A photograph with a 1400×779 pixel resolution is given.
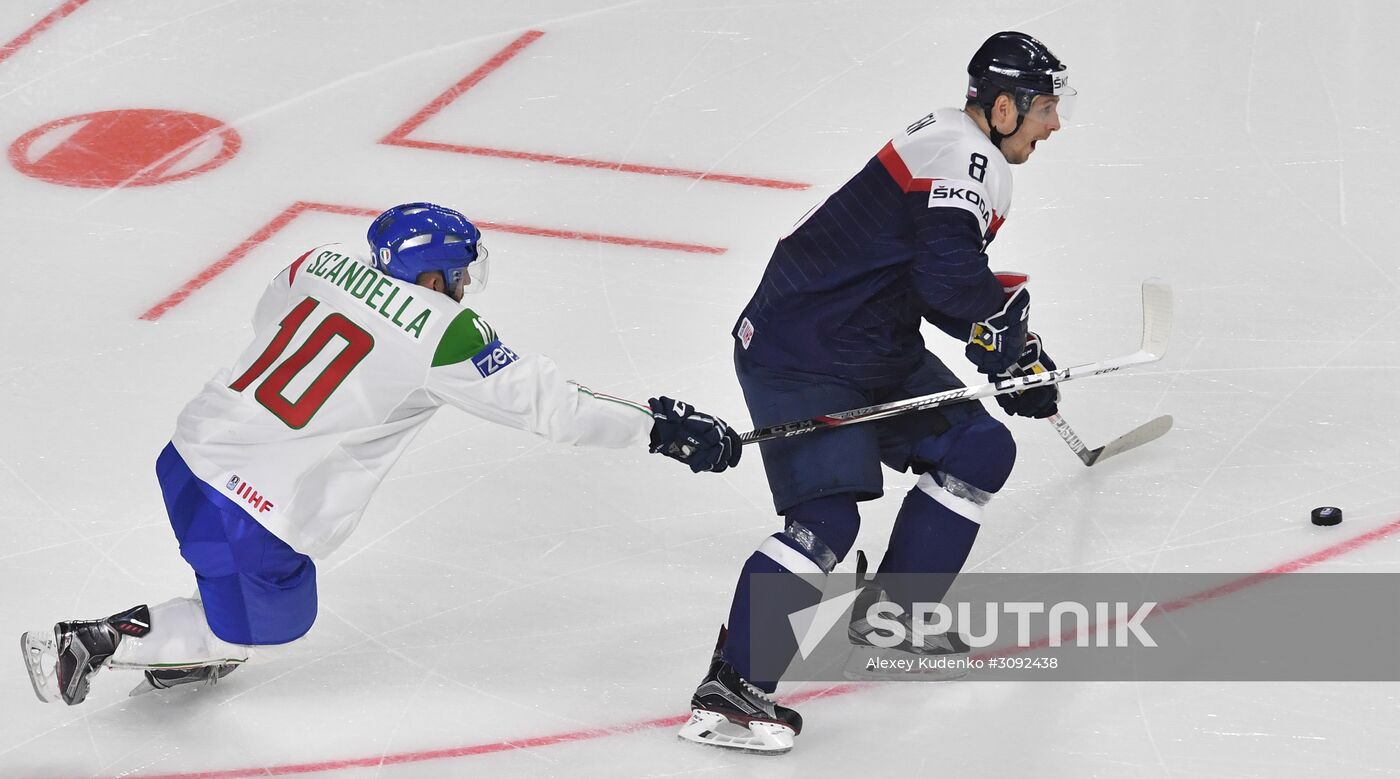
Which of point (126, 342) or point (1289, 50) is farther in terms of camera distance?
point (1289, 50)

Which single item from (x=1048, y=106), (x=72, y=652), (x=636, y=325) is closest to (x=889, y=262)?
(x=1048, y=106)

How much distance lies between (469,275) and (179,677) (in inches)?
42.9

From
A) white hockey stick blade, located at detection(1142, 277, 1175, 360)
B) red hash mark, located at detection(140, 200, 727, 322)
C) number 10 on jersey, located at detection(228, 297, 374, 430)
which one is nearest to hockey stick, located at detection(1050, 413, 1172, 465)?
white hockey stick blade, located at detection(1142, 277, 1175, 360)

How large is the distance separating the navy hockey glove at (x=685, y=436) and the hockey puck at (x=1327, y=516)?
1.65 meters

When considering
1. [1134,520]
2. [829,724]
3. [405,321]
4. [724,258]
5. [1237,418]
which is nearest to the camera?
[405,321]

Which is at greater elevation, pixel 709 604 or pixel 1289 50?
pixel 1289 50

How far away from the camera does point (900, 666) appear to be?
15.3 feet

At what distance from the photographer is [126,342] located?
6.02m

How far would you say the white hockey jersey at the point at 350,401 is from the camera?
420cm

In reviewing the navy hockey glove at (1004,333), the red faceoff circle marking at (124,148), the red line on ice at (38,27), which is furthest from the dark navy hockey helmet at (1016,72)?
the red line on ice at (38,27)

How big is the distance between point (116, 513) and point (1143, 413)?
2696mm

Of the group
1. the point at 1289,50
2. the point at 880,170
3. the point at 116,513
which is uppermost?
the point at 880,170

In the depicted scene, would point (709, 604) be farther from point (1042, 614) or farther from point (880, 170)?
point (880, 170)

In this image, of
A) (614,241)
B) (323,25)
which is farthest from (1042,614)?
(323,25)
